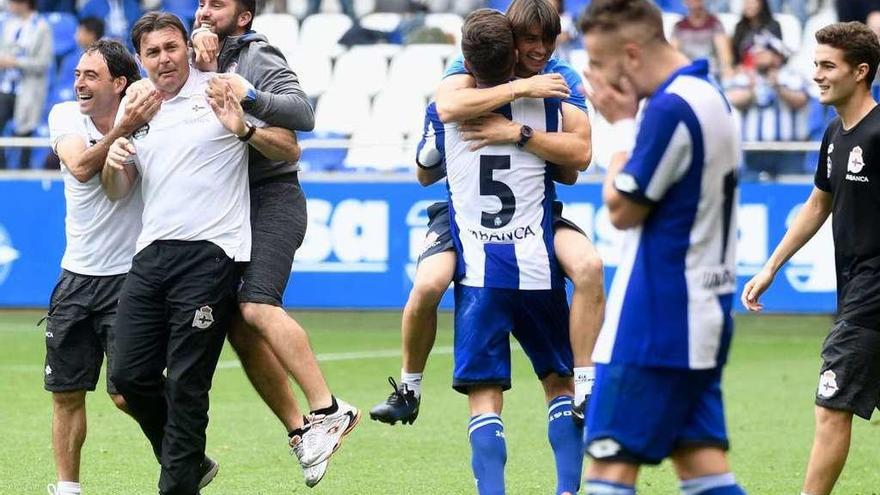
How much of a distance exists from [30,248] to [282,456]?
820cm

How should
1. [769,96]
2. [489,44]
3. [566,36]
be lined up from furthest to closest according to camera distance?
1. [566,36]
2. [769,96]
3. [489,44]

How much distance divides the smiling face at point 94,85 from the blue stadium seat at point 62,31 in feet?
43.7

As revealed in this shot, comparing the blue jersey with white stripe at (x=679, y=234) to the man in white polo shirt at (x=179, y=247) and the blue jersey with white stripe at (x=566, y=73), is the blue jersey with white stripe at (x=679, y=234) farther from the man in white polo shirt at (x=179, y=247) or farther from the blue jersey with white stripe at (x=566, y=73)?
the man in white polo shirt at (x=179, y=247)

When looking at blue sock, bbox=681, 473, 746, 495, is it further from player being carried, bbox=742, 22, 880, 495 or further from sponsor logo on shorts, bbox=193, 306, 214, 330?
sponsor logo on shorts, bbox=193, 306, 214, 330

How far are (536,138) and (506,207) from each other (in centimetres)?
33

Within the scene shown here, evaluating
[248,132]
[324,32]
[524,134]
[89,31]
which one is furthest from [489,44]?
[324,32]

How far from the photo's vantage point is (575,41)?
19109 millimetres

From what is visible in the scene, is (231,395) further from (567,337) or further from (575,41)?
(575,41)

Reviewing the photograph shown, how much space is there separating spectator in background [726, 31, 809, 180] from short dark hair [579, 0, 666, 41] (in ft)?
41.2

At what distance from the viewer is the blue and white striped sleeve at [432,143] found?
7062mm

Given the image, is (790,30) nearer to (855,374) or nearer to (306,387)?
(855,374)

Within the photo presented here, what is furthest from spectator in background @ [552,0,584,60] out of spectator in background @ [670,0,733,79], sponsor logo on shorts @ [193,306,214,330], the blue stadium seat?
sponsor logo on shorts @ [193,306,214,330]

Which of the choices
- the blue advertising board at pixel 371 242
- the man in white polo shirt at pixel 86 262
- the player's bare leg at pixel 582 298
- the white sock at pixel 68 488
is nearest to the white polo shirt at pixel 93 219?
the man in white polo shirt at pixel 86 262

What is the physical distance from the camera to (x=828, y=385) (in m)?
7.16
